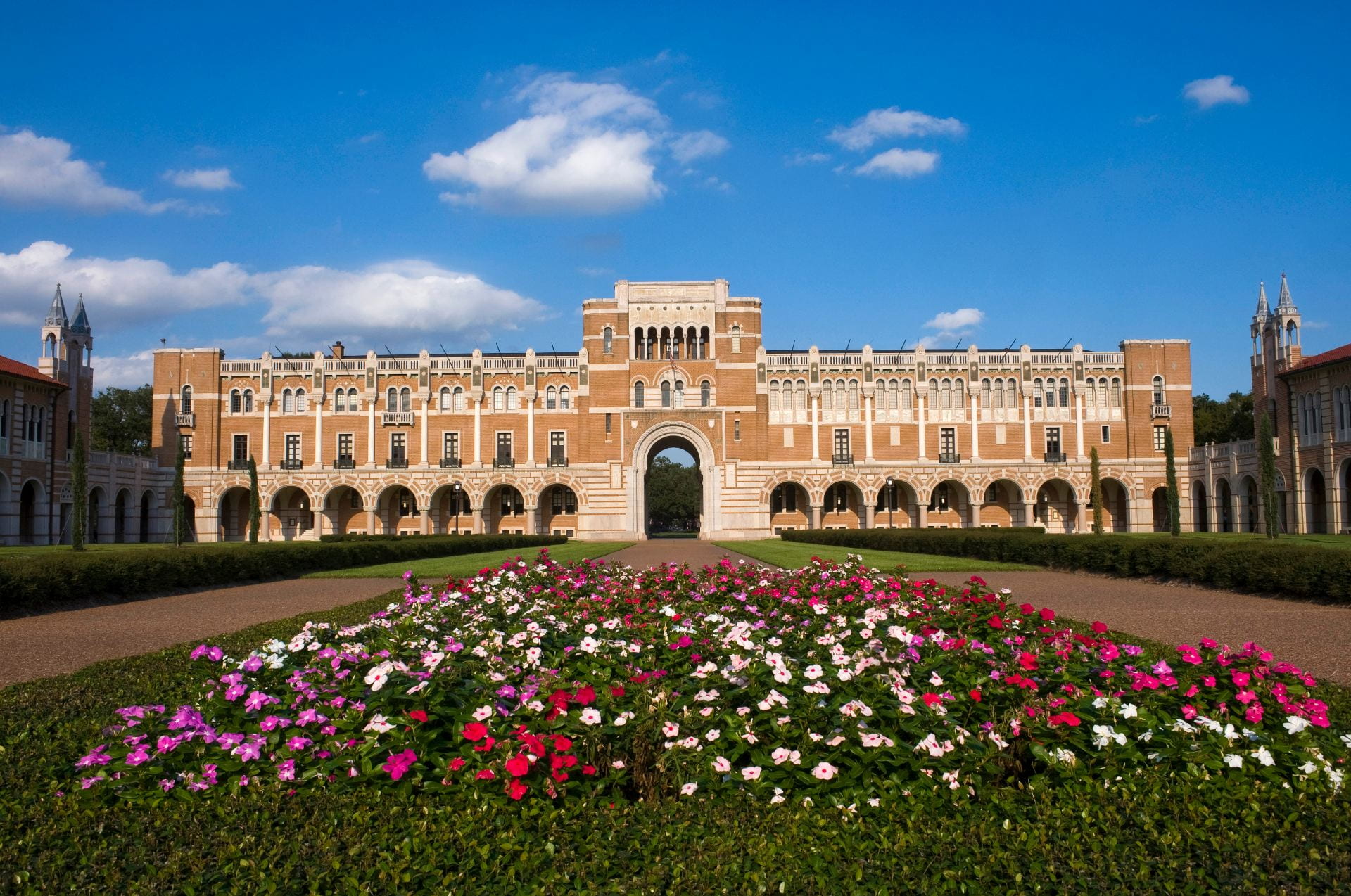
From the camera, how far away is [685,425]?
5619 centimetres

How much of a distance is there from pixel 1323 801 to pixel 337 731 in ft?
17.1

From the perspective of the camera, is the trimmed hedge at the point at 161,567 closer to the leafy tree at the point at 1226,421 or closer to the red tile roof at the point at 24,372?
the red tile roof at the point at 24,372

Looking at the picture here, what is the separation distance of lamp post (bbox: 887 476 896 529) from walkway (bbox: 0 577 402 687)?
38.4 m

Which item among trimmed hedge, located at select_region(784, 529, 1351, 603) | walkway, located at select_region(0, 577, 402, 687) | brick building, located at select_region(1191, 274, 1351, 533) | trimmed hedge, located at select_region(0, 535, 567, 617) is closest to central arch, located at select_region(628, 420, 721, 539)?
trimmed hedge, located at select_region(0, 535, 567, 617)

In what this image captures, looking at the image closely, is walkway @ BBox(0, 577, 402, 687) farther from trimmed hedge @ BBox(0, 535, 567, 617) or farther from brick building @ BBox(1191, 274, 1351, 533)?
brick building @ BBox(1191, 274, 1351, 533)

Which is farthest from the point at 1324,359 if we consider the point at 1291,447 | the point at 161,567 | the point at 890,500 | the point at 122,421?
the point at 122,421

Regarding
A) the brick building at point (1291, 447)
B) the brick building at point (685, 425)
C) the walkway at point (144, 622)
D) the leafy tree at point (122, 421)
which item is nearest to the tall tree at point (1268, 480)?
the brick building at point (1291, 447)

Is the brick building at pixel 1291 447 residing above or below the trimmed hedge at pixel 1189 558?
above

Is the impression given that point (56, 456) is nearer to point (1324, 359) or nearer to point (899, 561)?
point (899, 561)

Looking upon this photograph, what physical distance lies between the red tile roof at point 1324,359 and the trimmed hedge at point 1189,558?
21.2 metres

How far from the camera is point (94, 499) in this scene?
4800 centimetres

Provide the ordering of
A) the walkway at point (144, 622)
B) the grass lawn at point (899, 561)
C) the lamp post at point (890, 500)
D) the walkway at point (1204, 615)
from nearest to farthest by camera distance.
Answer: the walkway at point (1204, 615)
the walkway at point (144, 622)
the grass lawn at point (899, 561)
the lamp post at point (890, 500)

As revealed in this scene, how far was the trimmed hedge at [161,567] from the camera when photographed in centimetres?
1585

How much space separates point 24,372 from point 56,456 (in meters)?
4.24
